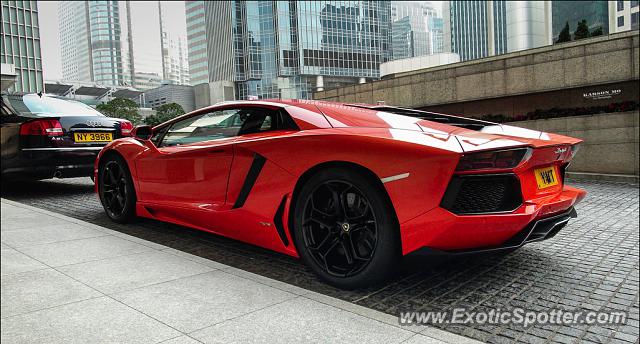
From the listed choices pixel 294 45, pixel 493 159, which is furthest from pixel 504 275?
pixel 294 45

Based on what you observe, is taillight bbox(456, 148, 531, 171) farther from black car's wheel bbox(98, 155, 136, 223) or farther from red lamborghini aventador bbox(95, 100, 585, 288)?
black car's wheel bbox(98, 155, 136, 223)

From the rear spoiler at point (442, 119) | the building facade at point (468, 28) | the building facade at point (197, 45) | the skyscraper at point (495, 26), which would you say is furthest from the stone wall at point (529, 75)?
the building facade at point (468, 28)

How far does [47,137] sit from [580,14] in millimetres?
110569

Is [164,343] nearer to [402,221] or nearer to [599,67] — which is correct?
[402,221]

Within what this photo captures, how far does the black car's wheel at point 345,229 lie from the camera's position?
110 inches

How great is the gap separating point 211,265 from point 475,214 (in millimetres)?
1906

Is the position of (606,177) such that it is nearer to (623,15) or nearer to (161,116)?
(161,116)

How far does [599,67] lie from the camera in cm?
1062

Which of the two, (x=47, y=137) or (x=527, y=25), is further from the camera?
(x=527, y=25)

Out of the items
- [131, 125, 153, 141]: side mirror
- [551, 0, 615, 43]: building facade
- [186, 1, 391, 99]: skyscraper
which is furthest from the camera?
[551, 0, 615, 43]: building facade

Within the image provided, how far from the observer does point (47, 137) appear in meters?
6.70

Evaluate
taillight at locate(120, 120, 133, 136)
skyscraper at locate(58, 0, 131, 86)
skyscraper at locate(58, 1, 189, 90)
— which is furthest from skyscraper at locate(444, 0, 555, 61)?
taillight at locate(120, 120, 133, 136)

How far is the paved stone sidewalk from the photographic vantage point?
87.0 inches

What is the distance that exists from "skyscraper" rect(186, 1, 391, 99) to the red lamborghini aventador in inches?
2950
